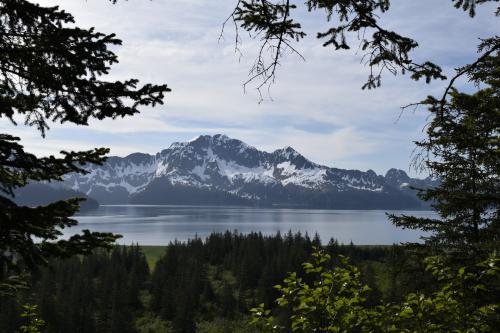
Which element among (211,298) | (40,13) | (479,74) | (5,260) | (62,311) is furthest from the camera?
(211,298)

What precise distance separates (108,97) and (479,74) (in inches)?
470

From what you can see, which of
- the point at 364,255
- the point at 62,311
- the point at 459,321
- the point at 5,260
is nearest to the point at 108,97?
the point at 5,260

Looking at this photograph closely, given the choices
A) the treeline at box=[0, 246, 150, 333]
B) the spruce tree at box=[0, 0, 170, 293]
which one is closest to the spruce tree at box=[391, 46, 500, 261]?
the spruce tree at box=[0, 0, 170, 293]

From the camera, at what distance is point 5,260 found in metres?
4.45

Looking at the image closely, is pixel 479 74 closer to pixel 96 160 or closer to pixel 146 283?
pixel 96 160

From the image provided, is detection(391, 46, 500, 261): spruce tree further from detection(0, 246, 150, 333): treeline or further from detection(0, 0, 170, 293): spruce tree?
detection(0, 246, 150, 333): treeline

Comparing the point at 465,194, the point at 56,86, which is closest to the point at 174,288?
the point at 465,194

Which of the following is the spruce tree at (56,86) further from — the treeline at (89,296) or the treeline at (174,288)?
the treeline at (174,288)

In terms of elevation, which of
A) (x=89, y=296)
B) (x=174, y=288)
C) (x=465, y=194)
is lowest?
(x=89, y=296)

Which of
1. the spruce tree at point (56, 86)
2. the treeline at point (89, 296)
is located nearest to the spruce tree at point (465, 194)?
the spruce tree at point (56, 86)

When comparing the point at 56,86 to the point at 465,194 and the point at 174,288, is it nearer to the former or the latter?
the point at 465,194

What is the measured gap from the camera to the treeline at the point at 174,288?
90.7 metres

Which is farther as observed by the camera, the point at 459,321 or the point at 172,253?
the point at 172,253

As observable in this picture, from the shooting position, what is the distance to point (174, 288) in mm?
108188
